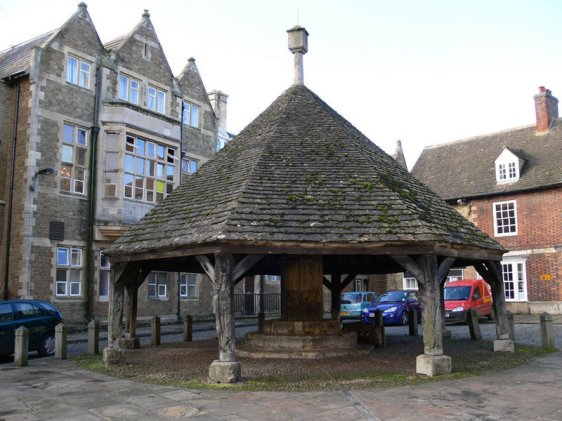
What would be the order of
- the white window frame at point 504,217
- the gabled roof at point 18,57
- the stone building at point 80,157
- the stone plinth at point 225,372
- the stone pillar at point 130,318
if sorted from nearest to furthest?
1. the stone plinth at point 225,372
2. the stone pillar at point 130,318
3. the stone building at point 80,157
4. the gabled roof at point 18,57
5. the white window frame at point 504,217

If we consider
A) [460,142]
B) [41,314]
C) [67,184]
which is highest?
[460,142]

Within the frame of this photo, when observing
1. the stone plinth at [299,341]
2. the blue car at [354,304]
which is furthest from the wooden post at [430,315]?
the blue car at [354,304]

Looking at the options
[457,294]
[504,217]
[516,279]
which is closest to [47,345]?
[457,294]

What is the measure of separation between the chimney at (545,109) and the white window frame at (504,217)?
4.91 meters

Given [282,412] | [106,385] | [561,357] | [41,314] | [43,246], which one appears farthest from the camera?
[43,246]

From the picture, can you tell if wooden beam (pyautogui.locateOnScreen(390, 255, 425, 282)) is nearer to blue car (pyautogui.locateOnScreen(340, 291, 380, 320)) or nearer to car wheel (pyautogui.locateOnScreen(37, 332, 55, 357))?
car wheel (pyautogui.locateOnScreen(37, 332, 55, 357))

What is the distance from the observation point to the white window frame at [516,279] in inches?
1052

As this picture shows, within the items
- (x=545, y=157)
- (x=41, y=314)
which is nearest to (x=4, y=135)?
(x=41, y=314)

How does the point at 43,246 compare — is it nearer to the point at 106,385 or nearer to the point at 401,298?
the point at 106,385

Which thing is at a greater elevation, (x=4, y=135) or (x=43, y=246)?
(x=4, y=135)

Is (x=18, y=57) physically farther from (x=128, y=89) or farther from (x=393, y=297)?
(x=393, y=297)

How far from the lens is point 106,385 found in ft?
30.4

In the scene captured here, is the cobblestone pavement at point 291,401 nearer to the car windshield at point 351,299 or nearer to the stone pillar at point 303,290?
the stone pillar at point 303,290

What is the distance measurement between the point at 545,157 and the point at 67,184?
22.8 m
